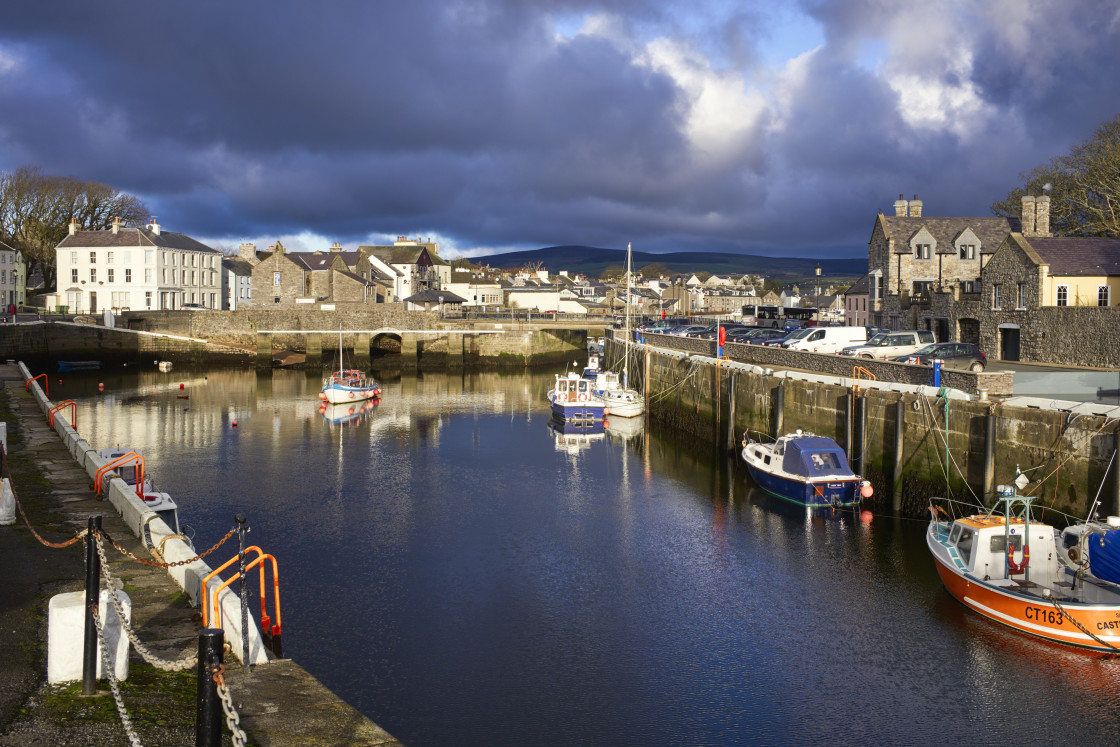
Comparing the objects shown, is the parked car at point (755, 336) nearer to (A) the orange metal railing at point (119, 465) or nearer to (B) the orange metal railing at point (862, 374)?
(B) the orange metal railing at point (862, 374)

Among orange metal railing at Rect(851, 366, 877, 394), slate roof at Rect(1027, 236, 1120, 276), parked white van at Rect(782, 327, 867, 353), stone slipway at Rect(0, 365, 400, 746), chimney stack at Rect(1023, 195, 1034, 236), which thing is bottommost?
stone slipway at Rect(0, 365, 400, 746)

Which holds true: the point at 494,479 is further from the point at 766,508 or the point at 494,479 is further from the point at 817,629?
the point at 817,629

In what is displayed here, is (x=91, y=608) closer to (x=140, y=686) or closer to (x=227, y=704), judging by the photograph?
(x=140, y=686)

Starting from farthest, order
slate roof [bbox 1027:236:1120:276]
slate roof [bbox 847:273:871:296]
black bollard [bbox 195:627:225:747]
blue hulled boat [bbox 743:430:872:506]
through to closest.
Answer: slate roof [bbox 847:273:871:296] < slate roof [bbox 1027:236:1120:276] < blue hulled boat [bbox 743:430:872:506] < black bollard [bbox 195:627:225:747]

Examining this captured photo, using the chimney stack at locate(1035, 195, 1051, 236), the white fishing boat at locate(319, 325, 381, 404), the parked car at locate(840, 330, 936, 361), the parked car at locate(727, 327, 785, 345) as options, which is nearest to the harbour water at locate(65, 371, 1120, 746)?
the parked car at locate(840, 330, 936, 361)

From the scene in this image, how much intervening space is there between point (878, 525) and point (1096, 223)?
43613 mm

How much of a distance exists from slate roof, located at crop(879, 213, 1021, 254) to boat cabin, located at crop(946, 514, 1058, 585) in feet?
132

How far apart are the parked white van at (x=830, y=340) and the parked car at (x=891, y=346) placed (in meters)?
2.64

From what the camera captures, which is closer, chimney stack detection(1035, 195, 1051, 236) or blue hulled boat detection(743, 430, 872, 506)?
blue hulled boat detection(743, 430, 872, 506)

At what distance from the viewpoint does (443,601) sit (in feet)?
63.4

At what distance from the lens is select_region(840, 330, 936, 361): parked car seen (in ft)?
123

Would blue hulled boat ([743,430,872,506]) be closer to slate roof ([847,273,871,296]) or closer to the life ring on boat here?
the life ring on boat

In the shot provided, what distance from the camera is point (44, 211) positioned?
295 feet

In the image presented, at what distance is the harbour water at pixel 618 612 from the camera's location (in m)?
14.5
